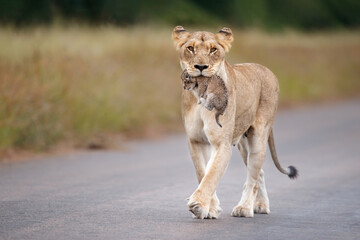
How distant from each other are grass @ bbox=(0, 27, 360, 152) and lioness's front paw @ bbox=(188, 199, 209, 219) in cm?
536

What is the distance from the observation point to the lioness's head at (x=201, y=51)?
677 cm

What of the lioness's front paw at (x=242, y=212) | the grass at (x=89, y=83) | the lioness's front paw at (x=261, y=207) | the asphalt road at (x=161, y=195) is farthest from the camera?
the grass at (x=89, y=83)

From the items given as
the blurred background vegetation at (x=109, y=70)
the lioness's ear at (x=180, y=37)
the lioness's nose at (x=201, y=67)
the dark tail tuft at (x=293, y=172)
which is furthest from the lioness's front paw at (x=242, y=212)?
the blurred background vegetation at (x=109, y=70)

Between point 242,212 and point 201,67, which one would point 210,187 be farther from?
point 201,67

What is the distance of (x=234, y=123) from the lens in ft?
23.8

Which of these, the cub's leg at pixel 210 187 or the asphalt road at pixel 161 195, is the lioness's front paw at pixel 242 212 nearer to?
the asphalt road at pixel 161 195

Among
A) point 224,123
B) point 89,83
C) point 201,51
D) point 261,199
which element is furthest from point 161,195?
point 89,83

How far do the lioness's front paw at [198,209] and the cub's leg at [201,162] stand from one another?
1.33 ft

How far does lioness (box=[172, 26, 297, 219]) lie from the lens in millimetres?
6801

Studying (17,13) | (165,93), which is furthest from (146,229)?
(17,13)

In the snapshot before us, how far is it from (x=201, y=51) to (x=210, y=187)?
106cm

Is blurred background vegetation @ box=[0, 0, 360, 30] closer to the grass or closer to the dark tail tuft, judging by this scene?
the grass

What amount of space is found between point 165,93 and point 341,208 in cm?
920

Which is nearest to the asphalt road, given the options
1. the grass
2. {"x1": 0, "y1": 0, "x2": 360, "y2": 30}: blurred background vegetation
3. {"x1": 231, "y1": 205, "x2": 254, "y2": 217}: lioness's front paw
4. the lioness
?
{"x1": 231, "y1": 205, "x2": 254, "y2": 217}: lioness's front paw
